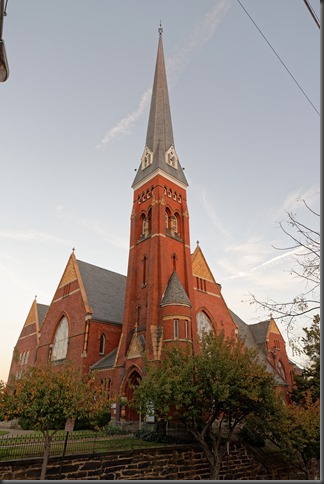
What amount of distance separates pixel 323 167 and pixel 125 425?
86.8 ft

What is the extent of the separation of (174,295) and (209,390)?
10.6m

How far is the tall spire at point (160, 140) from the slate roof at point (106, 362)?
706 inches

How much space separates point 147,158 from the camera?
3988 cm

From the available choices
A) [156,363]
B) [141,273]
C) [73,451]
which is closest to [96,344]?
[141,273]

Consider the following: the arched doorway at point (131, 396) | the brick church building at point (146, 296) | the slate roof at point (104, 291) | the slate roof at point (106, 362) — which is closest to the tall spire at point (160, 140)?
the brick church building at point (146, 296)

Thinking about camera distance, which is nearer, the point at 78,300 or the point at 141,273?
the point at 141,273

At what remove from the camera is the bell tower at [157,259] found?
2814 cm

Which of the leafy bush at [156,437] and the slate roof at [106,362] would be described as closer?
the leafy bush at [156,437]

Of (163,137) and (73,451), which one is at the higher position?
(163,137)

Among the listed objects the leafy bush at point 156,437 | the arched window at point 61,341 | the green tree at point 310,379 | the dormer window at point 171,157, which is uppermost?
the dormer window at point 171,157

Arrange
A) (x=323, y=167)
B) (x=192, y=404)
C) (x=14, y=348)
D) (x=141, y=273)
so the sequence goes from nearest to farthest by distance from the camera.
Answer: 1. (x=323, y=167)
2. (x=192, y=404)
3. (x=141, y=273)
4. (x=14, y=348)

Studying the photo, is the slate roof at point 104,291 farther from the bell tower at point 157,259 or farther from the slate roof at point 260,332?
the slate roof at point 260,332

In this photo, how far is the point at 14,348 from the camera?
5016 centimetres

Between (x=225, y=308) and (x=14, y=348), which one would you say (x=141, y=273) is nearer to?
(x=225, y=308)
